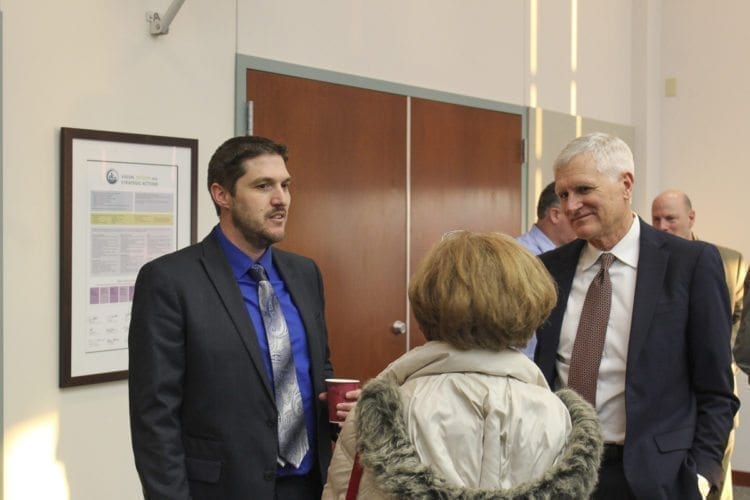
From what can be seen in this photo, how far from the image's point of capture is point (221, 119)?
320 cm

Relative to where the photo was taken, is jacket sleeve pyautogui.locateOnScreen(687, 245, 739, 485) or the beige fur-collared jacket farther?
jacket sleeve pyautogui.locateOnScreen(687, 245, 739, 485)

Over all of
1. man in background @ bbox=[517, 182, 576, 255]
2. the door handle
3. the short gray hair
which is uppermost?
the short gray hair

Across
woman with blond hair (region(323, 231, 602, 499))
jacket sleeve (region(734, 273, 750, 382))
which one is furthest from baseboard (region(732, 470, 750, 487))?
woman with blond hair (region(323, 231, 602, 499))

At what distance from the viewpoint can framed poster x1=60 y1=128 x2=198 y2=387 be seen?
2.73 m

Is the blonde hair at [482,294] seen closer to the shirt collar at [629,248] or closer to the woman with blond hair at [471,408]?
the woman with blond hair at [471,408]

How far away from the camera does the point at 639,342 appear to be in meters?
2.02

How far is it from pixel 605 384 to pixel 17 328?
177 cm

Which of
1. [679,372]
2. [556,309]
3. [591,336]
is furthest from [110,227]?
[679,372]

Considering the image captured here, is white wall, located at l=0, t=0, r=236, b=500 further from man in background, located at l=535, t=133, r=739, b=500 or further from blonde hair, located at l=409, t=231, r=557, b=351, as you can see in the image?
blonde hair, located at l=409, t=231, r=557, b=351

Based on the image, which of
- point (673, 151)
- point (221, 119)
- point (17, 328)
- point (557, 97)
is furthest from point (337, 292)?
point (673, 151)

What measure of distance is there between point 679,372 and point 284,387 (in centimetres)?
96

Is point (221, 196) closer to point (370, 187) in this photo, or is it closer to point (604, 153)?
point (604, 153)

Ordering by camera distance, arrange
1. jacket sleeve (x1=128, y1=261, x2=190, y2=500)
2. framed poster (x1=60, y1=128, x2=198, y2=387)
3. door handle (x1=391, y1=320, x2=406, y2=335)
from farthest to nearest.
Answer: door handle (x1=391, y1=320, x2=406, y2=335) → framed poster (x1=60, y1=128, x2=198, y2=387) → jacket sleeve (x1=128, y1=261, x2=190, y2=500)

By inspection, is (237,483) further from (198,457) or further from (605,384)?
(605,384)
